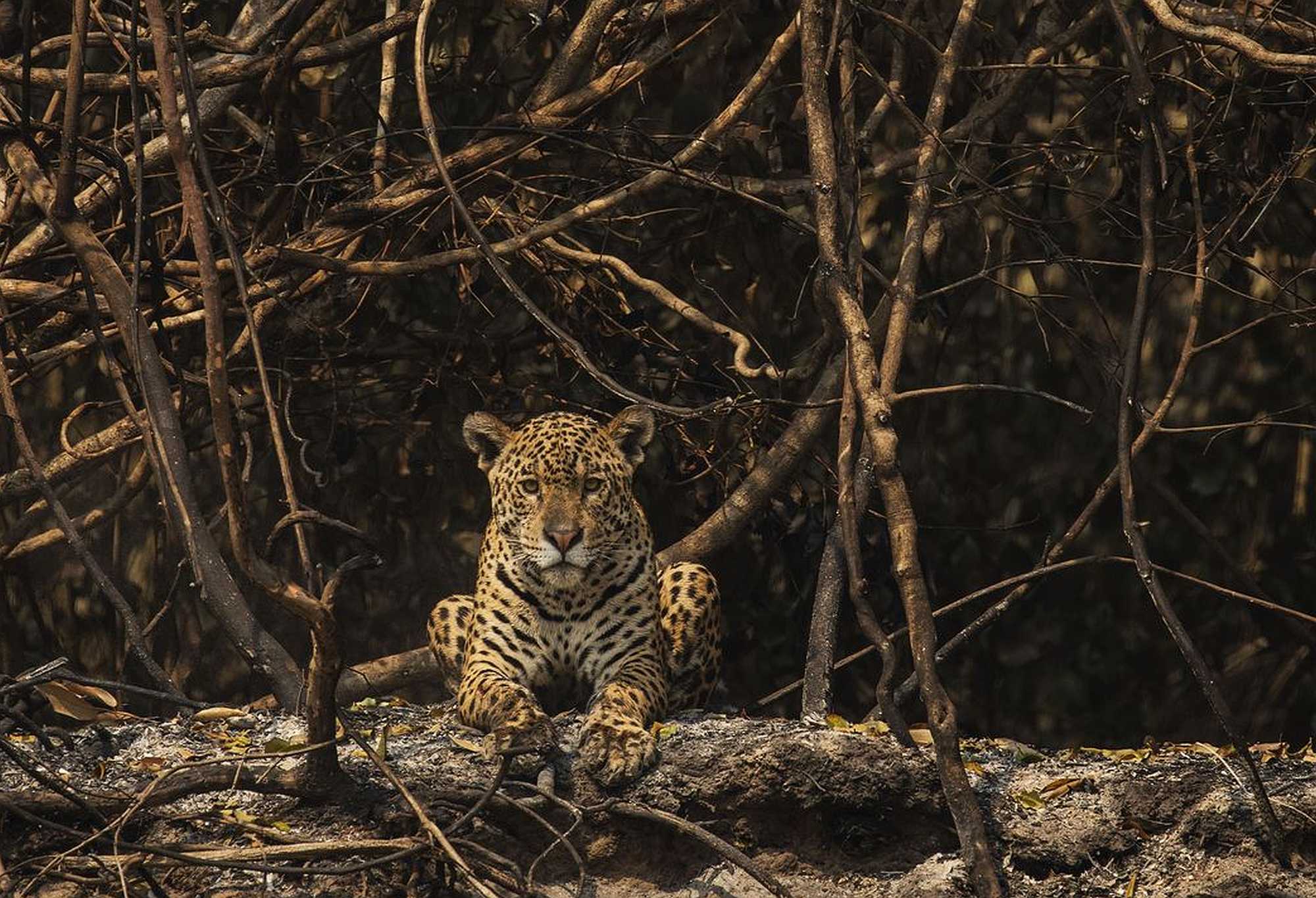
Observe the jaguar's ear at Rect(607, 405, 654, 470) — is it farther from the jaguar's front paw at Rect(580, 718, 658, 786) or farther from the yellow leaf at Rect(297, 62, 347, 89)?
the yellow leaf at Rect(297, 62, 347, 89)

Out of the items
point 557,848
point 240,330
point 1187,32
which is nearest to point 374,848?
point 557,848

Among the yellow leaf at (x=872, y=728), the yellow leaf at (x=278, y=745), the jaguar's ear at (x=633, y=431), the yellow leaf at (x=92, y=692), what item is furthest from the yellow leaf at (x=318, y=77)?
the yellow leaf at (x=872, y=728)

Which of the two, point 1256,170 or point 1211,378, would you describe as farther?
point 1211,378

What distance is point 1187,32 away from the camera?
5.12m

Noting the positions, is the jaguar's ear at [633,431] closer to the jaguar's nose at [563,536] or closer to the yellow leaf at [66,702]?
the jaguar's nose at [563,536]

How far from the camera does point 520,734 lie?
5172mm

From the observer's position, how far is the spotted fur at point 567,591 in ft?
19.8

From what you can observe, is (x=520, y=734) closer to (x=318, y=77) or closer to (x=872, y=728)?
(x=872, y=728)

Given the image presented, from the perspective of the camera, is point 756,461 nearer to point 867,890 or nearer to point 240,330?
point 240,330

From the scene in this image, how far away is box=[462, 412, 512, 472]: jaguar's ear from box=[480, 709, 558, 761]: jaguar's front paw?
1408 millimetres

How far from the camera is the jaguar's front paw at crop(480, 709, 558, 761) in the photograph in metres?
5.07

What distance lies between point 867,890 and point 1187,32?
2.40 metres

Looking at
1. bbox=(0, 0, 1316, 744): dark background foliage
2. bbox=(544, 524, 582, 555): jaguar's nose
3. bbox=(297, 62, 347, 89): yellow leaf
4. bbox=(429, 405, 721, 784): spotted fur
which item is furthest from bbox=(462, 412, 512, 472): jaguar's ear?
bbox=(297, 62, 347, 89): yellow leaf

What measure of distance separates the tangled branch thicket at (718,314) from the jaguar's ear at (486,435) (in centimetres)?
40
